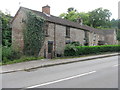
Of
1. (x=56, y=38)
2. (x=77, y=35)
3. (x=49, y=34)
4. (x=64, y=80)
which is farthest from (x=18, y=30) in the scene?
(x=64, y=80)

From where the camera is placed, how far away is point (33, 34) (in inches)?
703

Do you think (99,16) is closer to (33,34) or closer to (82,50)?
(82,50)

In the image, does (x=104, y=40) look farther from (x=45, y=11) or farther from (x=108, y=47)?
(x=45, y=11)

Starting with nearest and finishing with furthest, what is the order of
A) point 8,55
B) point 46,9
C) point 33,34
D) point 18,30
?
point 8,55, point 33,34, point 18,30, point 46,9

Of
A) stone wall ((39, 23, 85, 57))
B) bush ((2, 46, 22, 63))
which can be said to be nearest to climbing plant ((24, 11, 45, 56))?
stone wall ((39, 23, 85, 57))

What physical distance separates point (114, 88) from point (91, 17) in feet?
209

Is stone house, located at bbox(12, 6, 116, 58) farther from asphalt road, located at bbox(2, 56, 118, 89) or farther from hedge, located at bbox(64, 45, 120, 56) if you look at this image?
asphalt road, located at bbox(2, 56, 118, 89)

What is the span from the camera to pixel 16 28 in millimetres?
20203

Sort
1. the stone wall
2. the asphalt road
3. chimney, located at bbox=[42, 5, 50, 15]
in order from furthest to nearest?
chimney, located at bbox=[42, 5, 50, 15]
the stone wall
the asphalt road

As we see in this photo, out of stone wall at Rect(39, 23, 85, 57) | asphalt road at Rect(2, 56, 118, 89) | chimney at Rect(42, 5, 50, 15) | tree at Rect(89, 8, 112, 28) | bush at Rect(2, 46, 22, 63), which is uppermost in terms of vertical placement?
tree at Rect(89, 8, 112, 28)

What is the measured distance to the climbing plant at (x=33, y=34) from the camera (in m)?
17.8

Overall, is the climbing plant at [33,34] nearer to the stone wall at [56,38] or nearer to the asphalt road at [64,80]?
the stone wall at [56,38]

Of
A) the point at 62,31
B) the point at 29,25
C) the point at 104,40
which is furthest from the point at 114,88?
the point at 104,40

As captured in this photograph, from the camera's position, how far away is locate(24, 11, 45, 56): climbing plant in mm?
17812
